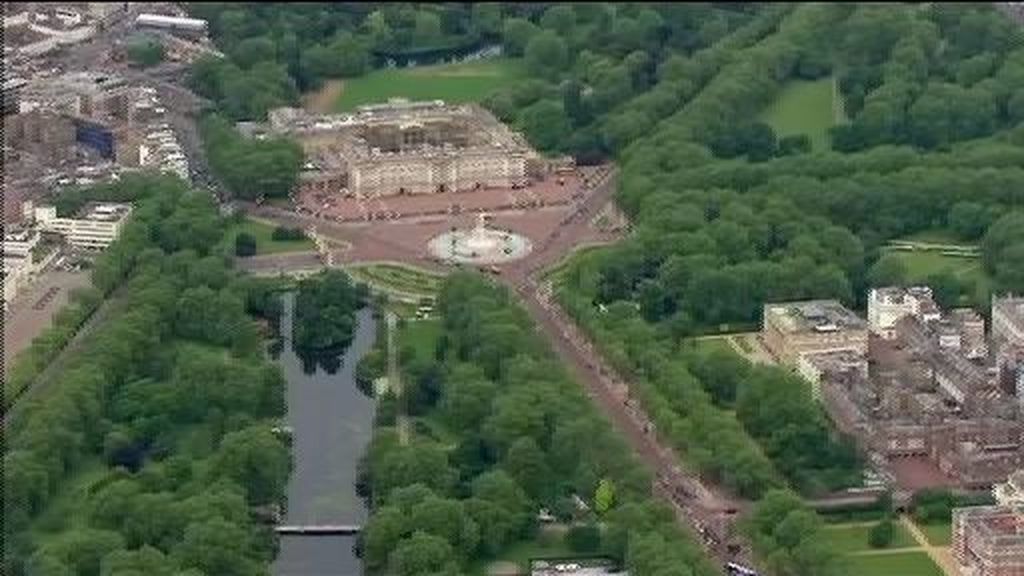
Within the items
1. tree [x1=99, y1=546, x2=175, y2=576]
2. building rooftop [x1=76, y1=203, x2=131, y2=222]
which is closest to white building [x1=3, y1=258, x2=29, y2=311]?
building rooftop [x1=76, y1=203, x2=131, y2=222]

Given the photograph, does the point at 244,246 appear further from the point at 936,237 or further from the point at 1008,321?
the point at 1008,321

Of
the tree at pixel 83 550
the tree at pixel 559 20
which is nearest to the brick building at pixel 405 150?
the tree at pixel 559 20

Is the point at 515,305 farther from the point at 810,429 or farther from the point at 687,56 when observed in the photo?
the point at 687,56

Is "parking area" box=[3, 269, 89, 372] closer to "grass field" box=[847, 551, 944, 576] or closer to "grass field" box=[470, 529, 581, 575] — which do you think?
"grass field" box=[470, 529, 581, 575]

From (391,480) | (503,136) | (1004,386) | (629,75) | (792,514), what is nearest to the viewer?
(792,514)

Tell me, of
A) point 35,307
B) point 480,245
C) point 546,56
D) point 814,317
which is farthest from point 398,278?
point 546,56

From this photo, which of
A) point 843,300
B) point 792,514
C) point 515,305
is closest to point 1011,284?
point 843,300
